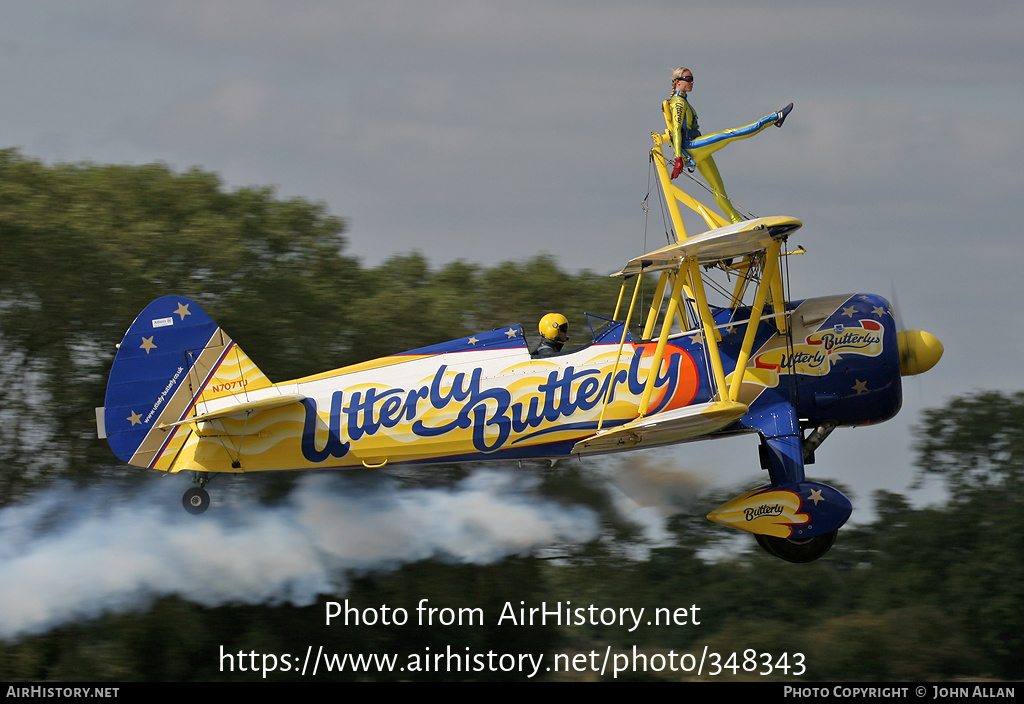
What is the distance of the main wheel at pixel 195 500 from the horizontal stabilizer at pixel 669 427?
3.88 metres

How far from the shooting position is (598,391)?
10.6m

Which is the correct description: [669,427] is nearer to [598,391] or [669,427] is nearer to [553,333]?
[598,391]

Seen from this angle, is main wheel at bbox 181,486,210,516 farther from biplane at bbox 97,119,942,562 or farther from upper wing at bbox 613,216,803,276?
upper wing at bbox 613,216,803,276

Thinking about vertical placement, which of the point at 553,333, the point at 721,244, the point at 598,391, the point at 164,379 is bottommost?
the point at 598,391

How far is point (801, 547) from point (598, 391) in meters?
2.47

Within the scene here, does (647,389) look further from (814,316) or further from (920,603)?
(920,603)

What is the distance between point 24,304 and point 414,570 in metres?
7.65

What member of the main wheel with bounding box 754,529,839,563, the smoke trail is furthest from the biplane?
the smoke trail

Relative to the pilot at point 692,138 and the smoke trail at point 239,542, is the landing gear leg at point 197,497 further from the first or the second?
the pilot at point 692,138

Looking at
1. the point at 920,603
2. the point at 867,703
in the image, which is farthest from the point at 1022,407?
the point at 867,703

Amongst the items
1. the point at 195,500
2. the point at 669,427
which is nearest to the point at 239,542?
the point at 195,500

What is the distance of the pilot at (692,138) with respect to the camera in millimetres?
10734

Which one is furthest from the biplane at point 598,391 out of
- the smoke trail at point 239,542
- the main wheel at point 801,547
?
the smoke trail at point 239,542

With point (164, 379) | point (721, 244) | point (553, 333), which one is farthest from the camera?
point (164, 379)
